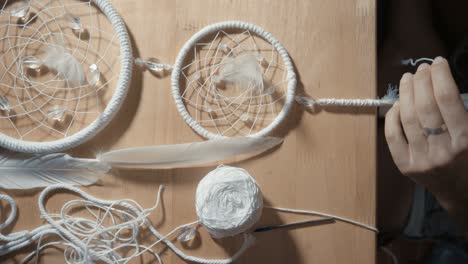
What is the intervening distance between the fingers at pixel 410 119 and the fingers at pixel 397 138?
0.05 feet

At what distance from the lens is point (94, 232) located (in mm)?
750

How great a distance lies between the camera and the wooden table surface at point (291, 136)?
0.73 m

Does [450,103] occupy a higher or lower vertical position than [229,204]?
higher

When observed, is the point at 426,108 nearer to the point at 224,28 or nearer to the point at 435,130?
the point at 435,130

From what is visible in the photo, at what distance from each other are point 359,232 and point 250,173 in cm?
23

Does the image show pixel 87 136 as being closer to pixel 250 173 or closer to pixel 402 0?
pixel 250 173

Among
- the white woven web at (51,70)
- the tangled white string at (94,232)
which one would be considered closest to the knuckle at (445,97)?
the tangled white string at (94,232)

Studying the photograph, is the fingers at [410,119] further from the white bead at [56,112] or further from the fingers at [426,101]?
the white bead at [56,112]

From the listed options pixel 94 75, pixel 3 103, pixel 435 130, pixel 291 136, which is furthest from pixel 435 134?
pixel 3 103

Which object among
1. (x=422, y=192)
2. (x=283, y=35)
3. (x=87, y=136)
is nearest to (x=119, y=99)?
(x=87, y=136)

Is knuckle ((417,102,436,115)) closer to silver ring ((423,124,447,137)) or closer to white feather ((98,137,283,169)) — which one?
silver ring ((423,124,447,137))

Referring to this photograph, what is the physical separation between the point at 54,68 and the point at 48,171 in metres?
0.20

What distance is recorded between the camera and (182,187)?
75 centimetres

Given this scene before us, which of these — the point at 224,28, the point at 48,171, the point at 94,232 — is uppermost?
the point at 224,28
